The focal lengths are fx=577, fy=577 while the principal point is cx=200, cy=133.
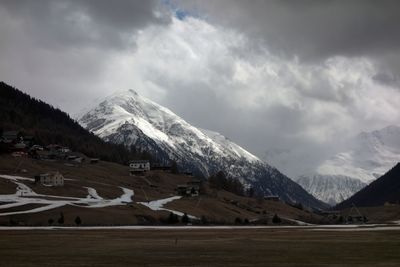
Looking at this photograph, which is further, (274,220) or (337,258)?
(274,220)

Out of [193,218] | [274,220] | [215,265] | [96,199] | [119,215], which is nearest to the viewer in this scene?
[215,265]

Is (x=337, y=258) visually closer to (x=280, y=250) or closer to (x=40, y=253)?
(x=280, y=250)

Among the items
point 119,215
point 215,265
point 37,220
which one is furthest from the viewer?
point 119,215

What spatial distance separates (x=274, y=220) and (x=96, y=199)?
60.6m

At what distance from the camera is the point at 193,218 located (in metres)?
171

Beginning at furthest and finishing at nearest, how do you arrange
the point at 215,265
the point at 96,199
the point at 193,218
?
the point at 96,199 → the point at 193,218 → the point at 215,265

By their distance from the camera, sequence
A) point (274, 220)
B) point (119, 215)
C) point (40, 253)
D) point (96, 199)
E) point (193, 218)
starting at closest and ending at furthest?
point (40, 253) → point (119, 215) → point (193, 218) → point (96, 199) → point (274, 220)

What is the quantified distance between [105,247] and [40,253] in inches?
411

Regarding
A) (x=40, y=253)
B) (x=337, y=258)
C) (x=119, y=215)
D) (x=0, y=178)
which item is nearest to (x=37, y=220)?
(x=119, y=215)

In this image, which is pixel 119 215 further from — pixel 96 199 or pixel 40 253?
pixel 40 253

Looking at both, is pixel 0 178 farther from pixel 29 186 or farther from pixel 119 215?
pixel 119 215

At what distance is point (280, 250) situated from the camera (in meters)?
61.1

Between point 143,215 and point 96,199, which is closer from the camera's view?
point 143,215

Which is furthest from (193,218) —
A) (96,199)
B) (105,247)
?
(105,247)
